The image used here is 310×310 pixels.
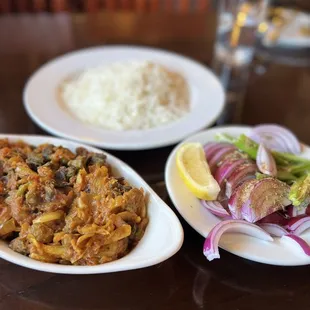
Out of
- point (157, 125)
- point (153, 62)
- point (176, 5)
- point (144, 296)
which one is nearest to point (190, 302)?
point (144, 296)

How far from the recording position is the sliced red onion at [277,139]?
1273 millimetres

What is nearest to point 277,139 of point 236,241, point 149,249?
point 236,241

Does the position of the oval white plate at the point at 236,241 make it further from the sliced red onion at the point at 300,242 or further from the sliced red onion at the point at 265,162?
the sliced red onion at the point at 265,162

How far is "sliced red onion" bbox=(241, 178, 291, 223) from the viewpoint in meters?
1.03

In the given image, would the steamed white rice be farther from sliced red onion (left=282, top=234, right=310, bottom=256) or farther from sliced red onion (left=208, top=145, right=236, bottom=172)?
sliced red onion (left=282, top=234, right=310, bottom=256)

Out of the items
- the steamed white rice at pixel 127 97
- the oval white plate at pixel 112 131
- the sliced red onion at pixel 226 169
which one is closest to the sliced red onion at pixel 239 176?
the sliced red onion at pixel 226 169

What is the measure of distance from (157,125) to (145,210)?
473 mm

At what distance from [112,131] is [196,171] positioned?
0.36 meters

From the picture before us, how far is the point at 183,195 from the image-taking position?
1104 millimetres

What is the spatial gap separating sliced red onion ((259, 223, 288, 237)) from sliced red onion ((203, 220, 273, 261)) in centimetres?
3

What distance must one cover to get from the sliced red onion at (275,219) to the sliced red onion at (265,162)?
0.10m

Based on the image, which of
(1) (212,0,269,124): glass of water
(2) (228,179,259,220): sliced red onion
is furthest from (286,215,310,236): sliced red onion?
(1) (212,0,269,124): glass of water

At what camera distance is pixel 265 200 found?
104 centimetres

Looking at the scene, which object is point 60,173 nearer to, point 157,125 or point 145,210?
point 145,210
